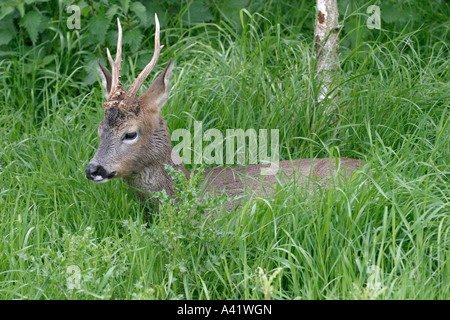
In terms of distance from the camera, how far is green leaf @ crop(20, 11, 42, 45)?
209 inches

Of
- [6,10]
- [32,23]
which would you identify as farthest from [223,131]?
[6,10]

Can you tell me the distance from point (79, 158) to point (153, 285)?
5.21 feet

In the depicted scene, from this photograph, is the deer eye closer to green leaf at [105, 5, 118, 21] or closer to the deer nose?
the deer nose

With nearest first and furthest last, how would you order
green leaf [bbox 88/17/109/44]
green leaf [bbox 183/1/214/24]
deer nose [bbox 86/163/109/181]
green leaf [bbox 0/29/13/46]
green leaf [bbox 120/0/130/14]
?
deer nose [bbox 86/163/109/181] → green leaf [bbox 120/0/130/14] → green leaf [bbox 88/17/109/44] → green leaf [bbox 0/29/13/46] → green leaf [bbox 183/1/214/24]

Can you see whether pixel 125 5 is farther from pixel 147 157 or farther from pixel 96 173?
pixel 96 173

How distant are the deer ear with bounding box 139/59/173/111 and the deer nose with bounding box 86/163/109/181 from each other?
57 centimetres

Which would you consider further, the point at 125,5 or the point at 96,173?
the point at 125,5

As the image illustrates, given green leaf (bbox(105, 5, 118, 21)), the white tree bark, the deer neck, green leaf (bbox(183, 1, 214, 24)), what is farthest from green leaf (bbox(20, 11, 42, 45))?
the white tree bark

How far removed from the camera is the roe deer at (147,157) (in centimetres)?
390

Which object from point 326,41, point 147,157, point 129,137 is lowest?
point 147,157

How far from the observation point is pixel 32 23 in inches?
211

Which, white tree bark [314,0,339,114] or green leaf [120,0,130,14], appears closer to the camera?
white tree bark [314,0,339,114]

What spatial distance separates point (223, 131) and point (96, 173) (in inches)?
47.3
